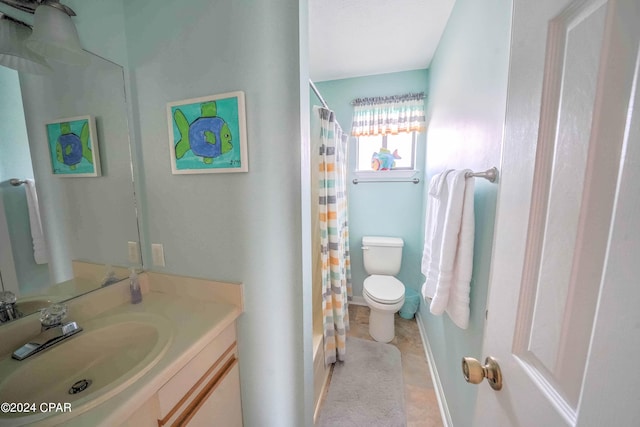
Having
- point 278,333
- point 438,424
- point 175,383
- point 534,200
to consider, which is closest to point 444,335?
point 438,424

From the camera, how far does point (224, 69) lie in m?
0.94

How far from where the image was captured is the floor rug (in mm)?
1394

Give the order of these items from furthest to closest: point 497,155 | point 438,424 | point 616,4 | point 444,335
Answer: point 444,335, point 438,424, point 497,155, point 616,4

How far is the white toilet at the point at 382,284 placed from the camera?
194 centimetres

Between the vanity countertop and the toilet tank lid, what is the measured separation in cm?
168

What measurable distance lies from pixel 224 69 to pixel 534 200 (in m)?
1.13

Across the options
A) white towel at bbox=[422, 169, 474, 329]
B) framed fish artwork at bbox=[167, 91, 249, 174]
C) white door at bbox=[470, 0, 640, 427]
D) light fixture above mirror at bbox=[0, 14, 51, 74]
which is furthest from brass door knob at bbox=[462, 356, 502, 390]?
light fixture above mirror at bbox=[0, 14, 51, 74]

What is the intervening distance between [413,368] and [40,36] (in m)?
2.71

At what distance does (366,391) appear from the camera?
5.18 ft

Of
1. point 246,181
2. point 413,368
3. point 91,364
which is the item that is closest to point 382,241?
point 413,368

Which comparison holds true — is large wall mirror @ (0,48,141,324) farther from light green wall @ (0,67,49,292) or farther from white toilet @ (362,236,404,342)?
white toilet @ (362,236,404,342)

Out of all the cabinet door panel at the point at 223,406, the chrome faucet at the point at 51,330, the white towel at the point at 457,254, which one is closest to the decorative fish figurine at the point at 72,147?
the chrome faucet at the point at 51,330

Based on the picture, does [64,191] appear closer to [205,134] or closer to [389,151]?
[205,134]

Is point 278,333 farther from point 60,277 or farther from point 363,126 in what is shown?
point 363,126
